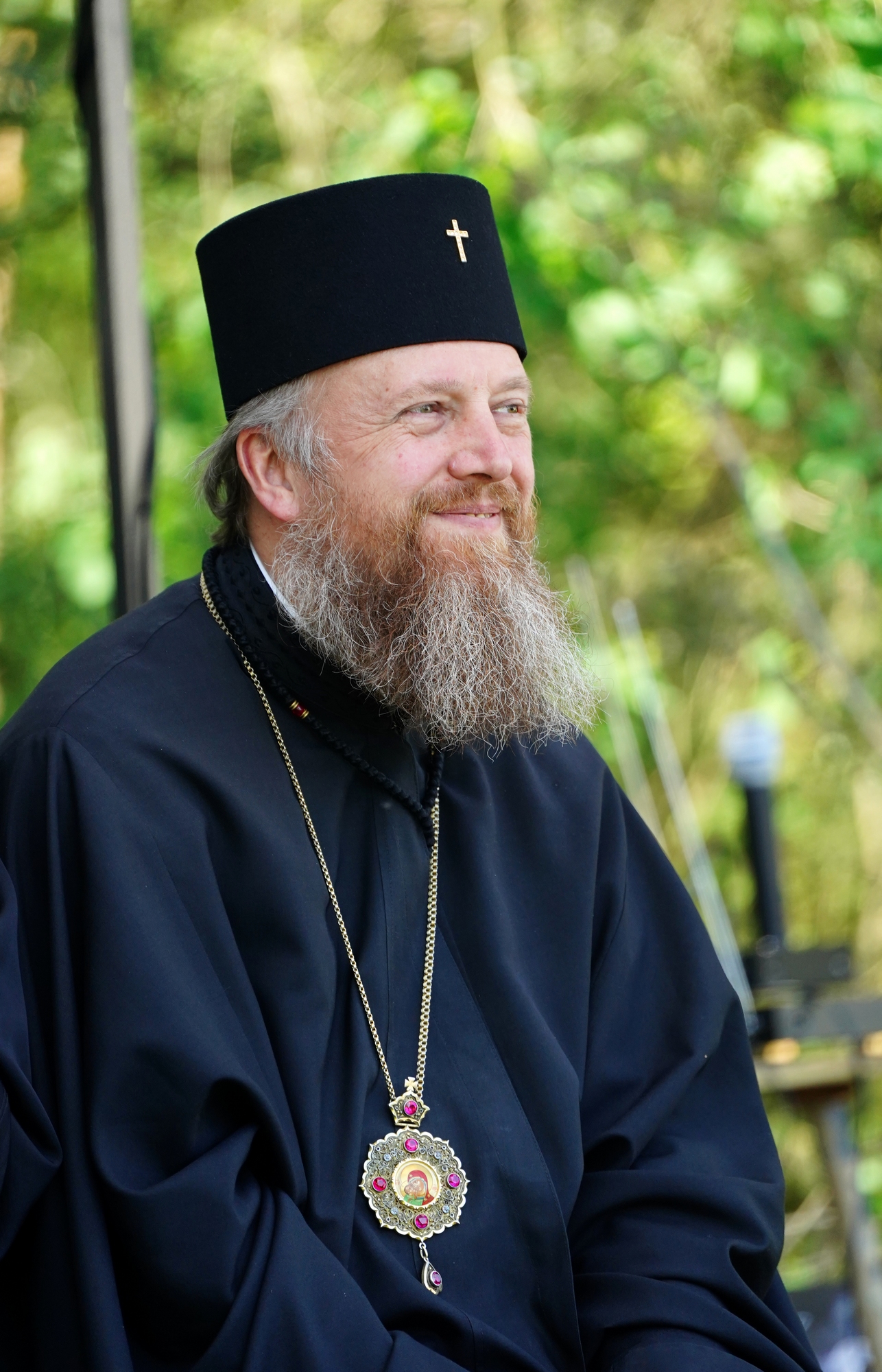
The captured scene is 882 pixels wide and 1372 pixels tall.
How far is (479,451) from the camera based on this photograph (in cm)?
224

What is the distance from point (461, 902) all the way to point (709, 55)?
547cm

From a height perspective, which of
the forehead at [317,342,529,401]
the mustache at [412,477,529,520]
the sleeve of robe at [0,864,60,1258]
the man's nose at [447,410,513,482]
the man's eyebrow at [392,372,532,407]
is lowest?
the sleeve of robe at [0,864,60,1258]

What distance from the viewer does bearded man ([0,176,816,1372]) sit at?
1.79 meters

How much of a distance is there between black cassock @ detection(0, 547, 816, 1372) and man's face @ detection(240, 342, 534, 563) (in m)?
0.26

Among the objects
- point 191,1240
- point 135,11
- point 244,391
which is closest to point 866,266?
point 135,11

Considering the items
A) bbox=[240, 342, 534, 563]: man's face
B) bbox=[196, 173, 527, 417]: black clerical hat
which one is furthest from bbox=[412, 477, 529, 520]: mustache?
bbox=[196, 173, 527, 417]: black clerical hat

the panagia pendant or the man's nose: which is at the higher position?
the man's nose

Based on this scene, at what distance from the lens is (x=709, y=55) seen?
653 cm

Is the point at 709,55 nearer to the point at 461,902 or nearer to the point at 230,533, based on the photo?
the point at 230,533

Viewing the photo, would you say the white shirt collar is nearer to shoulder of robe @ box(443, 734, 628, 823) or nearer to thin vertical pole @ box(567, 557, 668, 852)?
shoulder of robe @ box(443, 734, 628, 823)

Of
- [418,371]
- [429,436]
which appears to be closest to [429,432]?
[429,436]

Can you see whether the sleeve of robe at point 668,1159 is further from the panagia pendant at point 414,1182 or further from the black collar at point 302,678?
the black collar at point 302,678

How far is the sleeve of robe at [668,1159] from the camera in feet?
6.66

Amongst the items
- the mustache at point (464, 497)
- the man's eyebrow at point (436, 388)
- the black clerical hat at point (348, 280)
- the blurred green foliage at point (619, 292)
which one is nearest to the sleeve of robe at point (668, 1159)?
the mustache at point (464, 497)
